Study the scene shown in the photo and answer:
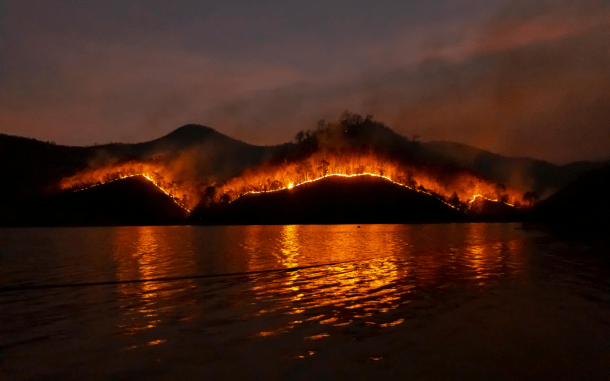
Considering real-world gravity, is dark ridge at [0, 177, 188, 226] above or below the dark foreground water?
above

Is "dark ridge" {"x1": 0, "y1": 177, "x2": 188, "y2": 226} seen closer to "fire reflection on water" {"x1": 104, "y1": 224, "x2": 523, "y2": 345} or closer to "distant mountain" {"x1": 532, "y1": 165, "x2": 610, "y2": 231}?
"distant mountain" {"x1": 532, "y1": 165, "x2": 610, "y2": 231}

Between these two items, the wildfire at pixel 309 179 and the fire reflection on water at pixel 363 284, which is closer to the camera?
the fire reflection on water at pixel 363 284

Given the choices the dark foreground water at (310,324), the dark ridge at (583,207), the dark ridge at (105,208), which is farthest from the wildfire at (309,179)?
the dark foreground water at (310,324)

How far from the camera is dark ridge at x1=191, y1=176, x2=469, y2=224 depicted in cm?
14250

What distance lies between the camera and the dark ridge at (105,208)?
132625 millimetres

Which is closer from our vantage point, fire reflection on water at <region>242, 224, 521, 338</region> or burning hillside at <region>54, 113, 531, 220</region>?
fire reflection on water at <region>242, 224, 521, 338</region>

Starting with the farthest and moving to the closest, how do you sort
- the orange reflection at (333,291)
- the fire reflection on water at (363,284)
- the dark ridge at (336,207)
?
the dark ridge at (336,207) → the orange reflection at (333,291) → the fire reflection on water at (363,284)

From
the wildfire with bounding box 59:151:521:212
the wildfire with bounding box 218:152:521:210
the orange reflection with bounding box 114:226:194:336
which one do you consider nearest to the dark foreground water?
the orange reflection with bounding box 114:226:194:336

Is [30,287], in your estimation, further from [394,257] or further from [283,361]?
[394,257]

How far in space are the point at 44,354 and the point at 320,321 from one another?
19.9ft

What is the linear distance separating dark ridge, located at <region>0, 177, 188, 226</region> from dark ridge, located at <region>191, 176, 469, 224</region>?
13.0 meters

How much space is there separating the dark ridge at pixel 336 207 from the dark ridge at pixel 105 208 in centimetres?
1299

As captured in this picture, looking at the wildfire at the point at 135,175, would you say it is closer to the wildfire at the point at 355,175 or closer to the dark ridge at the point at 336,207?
the wildfire at the point at 355,175

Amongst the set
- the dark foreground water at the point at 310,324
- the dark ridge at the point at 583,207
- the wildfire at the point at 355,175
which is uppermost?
the wildfire at the point at 355,175
